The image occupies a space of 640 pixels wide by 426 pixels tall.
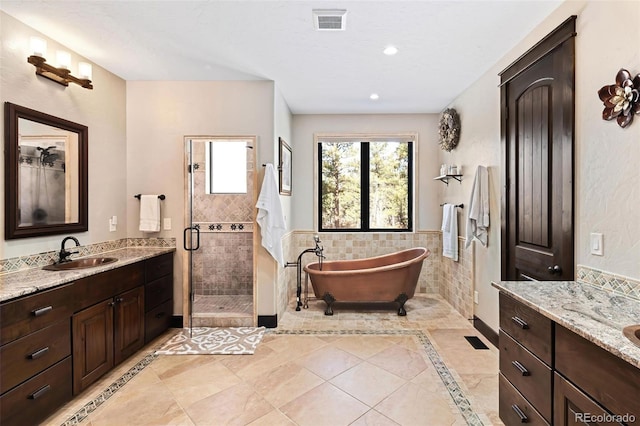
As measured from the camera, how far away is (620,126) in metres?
1.69

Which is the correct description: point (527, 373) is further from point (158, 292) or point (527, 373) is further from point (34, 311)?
point (158, 292)

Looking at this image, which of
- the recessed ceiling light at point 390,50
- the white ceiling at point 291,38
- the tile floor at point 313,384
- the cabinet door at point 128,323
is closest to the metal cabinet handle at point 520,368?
the tile floor at point 313,384

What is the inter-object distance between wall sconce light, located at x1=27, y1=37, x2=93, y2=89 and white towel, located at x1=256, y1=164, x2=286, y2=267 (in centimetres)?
178

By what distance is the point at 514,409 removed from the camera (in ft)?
5.62

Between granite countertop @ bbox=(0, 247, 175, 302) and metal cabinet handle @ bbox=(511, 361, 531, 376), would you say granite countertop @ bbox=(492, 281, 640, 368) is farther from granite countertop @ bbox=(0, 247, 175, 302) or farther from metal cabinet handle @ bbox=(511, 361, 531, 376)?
granite countertop @ bbox=(0, 247, 175, 302)

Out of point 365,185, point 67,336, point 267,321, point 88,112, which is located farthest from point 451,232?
point 88,112

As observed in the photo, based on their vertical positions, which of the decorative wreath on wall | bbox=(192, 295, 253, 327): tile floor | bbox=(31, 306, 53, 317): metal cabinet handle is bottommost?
bbox=(192, 295, 253, 327): tile floor

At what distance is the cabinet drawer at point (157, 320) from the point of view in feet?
9.96

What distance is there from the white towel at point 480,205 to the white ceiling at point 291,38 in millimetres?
1105

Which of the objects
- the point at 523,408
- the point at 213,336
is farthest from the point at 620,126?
the point at 213,336

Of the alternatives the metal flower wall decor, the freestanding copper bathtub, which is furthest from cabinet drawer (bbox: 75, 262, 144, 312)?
the metal flower wall decor

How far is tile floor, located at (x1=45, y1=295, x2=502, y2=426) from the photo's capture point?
2.01 m

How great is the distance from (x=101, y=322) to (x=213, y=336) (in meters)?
1.10

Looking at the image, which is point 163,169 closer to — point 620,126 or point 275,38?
point 275,38
